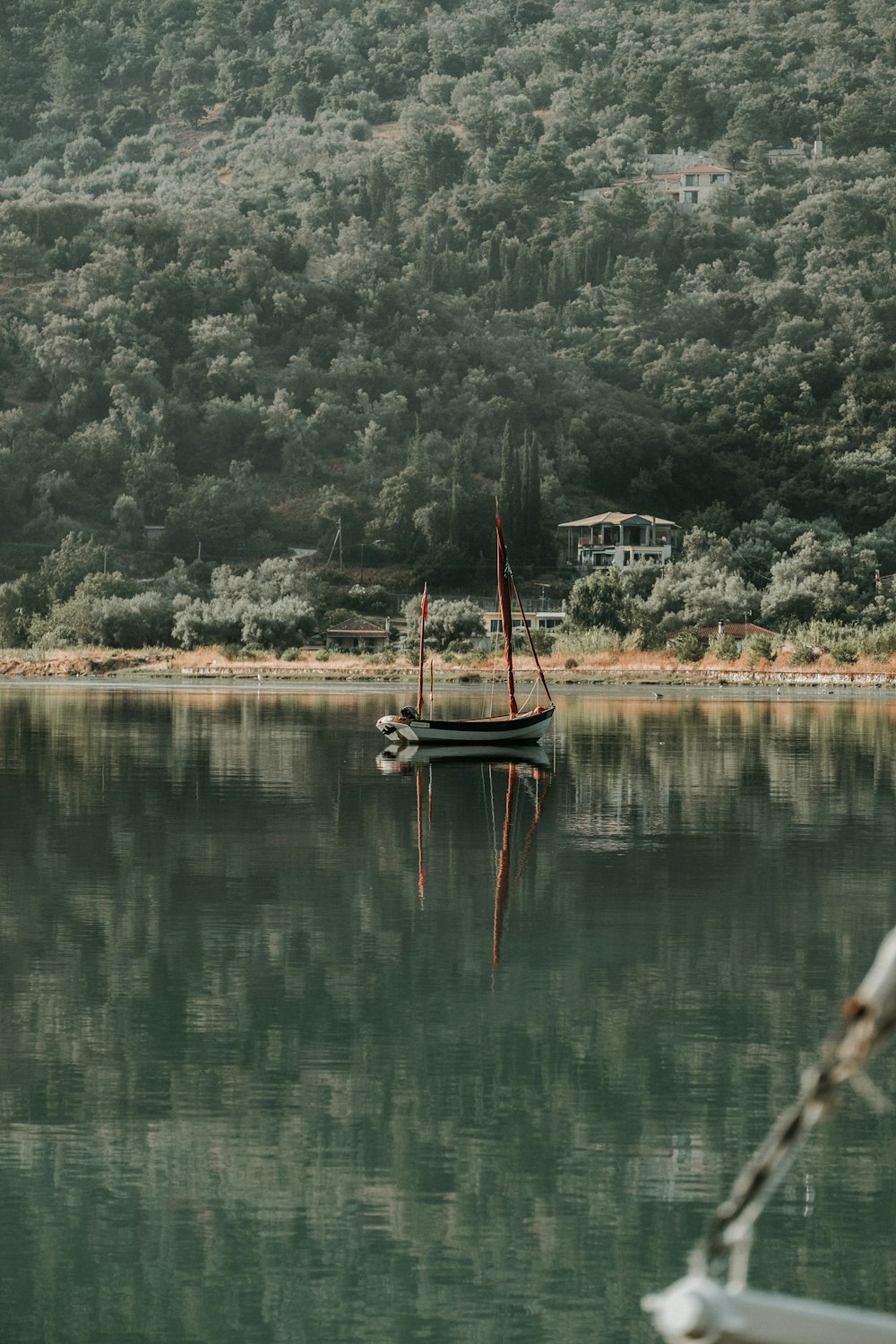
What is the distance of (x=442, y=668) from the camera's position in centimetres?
8912

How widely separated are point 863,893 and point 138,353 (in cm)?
13722

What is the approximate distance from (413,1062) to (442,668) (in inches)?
2957

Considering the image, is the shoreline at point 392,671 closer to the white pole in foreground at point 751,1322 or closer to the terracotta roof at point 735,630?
the terracotta roof at point 735,630

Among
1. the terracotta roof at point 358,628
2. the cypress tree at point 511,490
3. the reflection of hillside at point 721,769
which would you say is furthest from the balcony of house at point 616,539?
the reflection of hillside at point 721,769

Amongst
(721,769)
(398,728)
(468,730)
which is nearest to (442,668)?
(468,730)

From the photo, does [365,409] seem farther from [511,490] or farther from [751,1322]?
[751,1322]

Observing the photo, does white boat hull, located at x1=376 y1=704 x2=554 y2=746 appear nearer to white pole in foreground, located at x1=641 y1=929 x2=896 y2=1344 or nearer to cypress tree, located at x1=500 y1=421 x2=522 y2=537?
white pole in foreground, located at x1=641 y1=929 x2=896 y2=1344

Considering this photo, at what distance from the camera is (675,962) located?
17938 millimetres

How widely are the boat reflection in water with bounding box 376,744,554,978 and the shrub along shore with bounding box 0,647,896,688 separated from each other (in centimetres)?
3322

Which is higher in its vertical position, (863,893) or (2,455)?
(2,455)

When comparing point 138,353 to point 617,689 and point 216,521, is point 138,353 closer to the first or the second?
point 216,521

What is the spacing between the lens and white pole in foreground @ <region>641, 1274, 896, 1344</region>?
4.62 metres

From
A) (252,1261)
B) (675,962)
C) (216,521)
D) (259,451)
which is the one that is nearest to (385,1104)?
(252,1261)

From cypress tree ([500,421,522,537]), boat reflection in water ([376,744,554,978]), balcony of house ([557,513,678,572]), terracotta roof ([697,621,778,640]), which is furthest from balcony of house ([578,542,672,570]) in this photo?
boat reflection in water ([376,744,554,978])
